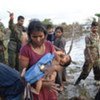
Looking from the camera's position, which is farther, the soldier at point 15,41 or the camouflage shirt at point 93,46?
the soldier at point 15,41

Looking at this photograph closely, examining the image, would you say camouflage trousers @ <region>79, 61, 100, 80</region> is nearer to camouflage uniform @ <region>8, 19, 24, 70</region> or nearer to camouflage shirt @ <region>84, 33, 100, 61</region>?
camouflage shirt @ <region>84, 33, 100, 61</region>

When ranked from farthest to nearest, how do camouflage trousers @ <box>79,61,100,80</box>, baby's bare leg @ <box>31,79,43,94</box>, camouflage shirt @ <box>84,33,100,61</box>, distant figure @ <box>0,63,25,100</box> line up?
camouflage trousers @ <box>79,61,100,80</box>, camouflage shirt @ <box>84,33,100,61</box>, baby's bare leg @ <box>31,79,43,94</box>, distant figure @ <box>0,63,25,100</box>

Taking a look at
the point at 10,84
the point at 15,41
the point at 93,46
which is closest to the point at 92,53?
the point at 93,46

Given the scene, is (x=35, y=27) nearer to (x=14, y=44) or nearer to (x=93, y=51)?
(x=93, y=51)

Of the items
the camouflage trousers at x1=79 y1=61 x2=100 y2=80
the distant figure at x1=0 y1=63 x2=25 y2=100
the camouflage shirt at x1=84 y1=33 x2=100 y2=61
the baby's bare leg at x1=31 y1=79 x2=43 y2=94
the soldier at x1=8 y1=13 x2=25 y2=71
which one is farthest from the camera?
the soldier at x1=8 y1=13 x2=25 y2=71

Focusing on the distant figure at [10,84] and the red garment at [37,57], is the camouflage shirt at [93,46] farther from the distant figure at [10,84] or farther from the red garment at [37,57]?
the distant figure at [10,84]

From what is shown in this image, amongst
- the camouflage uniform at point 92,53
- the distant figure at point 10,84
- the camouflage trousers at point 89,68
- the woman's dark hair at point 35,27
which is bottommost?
the camouflage trousers at point 89,68

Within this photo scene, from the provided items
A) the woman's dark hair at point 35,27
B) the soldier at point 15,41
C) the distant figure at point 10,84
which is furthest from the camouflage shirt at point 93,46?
the distant figure at point 10,84

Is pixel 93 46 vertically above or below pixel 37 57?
below

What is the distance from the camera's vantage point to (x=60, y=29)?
9758 mm

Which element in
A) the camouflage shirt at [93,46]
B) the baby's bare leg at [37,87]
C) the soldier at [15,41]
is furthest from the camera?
the soldier at [15,41]

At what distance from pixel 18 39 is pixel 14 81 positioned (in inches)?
282

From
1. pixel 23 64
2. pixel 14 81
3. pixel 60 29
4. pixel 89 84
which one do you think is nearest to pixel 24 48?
pixel 23 64

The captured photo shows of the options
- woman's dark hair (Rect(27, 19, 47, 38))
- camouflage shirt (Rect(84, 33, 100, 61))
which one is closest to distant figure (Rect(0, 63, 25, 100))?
woman's dark hair (Rect(27, 19, 47, 38))
